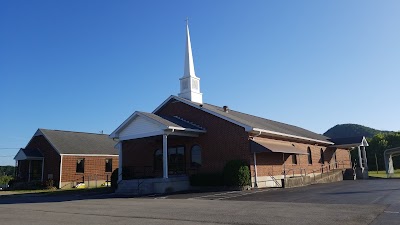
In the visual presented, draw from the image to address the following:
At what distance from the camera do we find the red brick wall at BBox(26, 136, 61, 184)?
34.2 metres

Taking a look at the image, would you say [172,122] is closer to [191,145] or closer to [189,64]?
[191,145]

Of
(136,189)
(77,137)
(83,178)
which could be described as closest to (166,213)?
(136,189)

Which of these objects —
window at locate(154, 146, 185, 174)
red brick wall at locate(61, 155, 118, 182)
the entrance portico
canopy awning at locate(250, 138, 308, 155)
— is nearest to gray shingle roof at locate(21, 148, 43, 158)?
red brick wall at locate(61, 155, 118, 182)

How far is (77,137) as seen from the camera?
130 feet

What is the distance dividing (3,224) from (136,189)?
39.7ft

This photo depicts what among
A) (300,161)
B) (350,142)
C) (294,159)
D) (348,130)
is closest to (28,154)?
(294,159)

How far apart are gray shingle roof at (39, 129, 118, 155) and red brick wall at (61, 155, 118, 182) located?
595 millimetres

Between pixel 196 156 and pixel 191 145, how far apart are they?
0.87m

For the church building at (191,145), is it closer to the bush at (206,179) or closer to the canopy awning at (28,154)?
the bush at (206,179)

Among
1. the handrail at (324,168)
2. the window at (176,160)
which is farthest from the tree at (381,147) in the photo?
the window at (176,160)

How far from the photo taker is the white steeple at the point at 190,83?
90.0 ft

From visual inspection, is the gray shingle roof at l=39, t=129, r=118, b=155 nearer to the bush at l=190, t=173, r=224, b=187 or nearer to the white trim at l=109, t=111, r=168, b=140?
the white trim at l=109, t=111, r=168, b=140

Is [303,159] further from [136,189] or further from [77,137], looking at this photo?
[77,137]

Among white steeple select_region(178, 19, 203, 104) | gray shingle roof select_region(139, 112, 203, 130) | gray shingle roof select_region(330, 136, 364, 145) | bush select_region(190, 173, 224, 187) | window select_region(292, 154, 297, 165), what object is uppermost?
white steeple select_region(178, 19, 203, 104)
